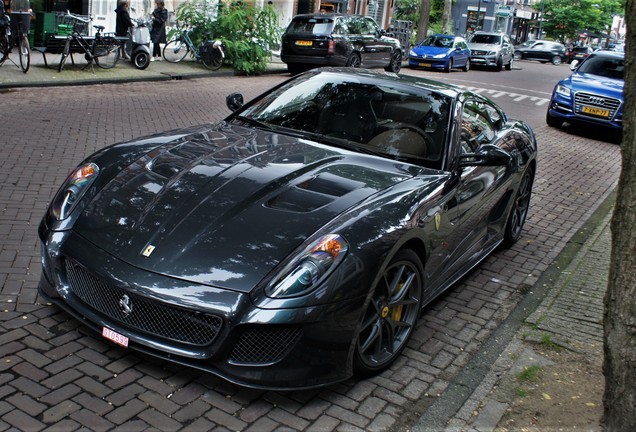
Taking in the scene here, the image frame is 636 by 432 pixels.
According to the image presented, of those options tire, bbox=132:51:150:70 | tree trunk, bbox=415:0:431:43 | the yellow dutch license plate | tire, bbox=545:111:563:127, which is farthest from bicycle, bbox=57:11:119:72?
tree trunk, bbox=415:0:431:43

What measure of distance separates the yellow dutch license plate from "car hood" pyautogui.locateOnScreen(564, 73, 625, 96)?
32 centimetres

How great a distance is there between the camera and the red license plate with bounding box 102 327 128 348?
3584 mm

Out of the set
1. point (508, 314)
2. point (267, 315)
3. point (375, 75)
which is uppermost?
point (375, 75)

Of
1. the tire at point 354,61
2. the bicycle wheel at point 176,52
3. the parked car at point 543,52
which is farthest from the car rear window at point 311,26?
the parked car at point 543,52

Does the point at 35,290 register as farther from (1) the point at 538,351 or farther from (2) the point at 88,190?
(1) the point at 538,351

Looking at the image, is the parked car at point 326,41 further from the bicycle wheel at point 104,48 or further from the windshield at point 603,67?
the windshield at point 603,67

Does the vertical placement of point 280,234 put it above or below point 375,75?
below

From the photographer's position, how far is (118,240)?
376 cm

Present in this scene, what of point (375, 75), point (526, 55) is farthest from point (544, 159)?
point (526, 55)

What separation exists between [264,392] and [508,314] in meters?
2.27

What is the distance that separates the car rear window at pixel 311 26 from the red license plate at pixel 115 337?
1808 centimetres

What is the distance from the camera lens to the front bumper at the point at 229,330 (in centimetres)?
341

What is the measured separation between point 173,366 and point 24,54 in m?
12.8

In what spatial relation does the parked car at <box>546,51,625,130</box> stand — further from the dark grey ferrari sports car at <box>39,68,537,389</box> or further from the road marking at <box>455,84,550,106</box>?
the dark grey ferrari sports car at <box>39,68,537,389</box>
